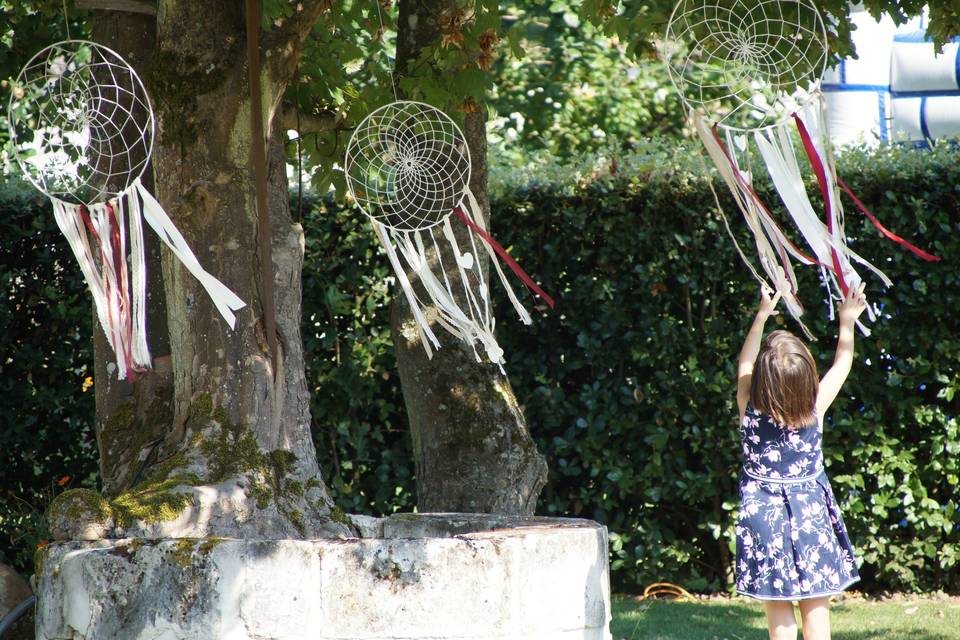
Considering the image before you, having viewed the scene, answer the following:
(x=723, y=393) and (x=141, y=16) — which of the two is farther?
(x=723, y=393)

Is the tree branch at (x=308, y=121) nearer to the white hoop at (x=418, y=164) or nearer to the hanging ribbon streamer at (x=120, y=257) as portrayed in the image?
the white hoop at (x=418, y=164)

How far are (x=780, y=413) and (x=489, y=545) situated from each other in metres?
1.48

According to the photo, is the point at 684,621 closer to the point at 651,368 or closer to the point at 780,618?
the point at 651,368

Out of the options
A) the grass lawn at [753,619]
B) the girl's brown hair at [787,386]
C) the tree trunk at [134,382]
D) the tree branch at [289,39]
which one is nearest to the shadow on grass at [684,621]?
the grass lawn at [753,619]

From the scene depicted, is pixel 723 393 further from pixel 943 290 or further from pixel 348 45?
pixel 348 45

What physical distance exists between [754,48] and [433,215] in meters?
1.47

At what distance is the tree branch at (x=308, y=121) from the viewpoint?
4434 mm

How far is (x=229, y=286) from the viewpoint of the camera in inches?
139

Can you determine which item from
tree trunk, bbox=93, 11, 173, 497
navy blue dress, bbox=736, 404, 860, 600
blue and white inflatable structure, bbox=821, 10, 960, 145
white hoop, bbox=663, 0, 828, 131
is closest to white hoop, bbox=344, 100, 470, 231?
tree trunk, bbox=93, 11, 173, 497

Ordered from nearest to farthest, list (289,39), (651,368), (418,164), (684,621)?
(289,39), (418,164), (684,621), (651,368)

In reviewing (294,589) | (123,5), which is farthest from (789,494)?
(123,5)

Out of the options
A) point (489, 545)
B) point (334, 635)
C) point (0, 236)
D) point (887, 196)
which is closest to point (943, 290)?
point (887, 196)

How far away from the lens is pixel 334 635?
9.04 feet

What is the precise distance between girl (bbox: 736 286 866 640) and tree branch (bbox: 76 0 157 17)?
2488mm
